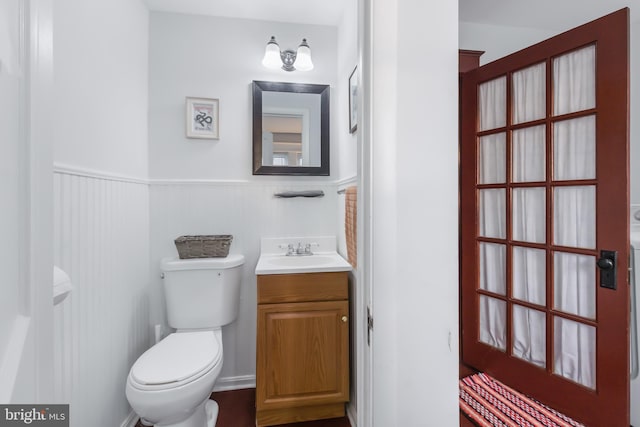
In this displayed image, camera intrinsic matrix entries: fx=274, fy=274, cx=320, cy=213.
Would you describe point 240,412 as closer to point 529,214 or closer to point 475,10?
point 529,214

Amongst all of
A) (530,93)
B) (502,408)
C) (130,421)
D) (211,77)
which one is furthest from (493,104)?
(130,421)

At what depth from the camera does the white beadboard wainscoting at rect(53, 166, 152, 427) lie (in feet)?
3.51

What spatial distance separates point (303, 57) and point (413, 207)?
162 cm

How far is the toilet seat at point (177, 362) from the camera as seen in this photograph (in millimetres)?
1170

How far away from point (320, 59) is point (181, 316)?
1967 millimetres

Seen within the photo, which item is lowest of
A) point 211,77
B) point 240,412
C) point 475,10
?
point 240,412

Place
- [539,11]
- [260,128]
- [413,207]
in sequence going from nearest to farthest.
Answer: [413,207]
[539,11]
[260,128]

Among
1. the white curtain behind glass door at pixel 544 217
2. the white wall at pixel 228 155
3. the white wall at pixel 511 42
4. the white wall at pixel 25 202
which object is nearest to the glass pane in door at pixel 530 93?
the white curtain behind glass door at pixel 544 217

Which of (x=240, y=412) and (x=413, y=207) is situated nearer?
(x=413, y=207)

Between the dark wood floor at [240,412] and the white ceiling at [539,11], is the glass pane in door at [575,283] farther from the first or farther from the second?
the white ceiling at [539,11]

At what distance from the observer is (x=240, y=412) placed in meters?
1.65

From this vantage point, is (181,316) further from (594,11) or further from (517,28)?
(594,11)

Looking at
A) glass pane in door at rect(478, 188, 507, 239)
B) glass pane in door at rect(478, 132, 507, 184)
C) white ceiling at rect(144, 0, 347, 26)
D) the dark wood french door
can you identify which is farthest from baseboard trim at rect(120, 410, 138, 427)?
white ceiling at rect(144, 0, 347, 26)

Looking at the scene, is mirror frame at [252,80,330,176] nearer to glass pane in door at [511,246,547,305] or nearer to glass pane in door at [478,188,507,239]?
glass pane in door at [478,188,507,239]
